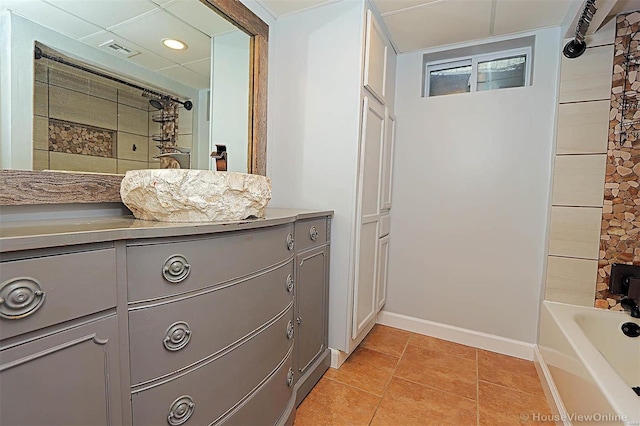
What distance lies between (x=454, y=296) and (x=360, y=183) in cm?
120

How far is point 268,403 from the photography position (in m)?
1.16

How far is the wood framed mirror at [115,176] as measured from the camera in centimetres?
89

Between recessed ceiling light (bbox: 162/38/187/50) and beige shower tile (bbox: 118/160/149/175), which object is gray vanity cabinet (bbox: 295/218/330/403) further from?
recessed ceiling light (bbox: 162/38/187/50)

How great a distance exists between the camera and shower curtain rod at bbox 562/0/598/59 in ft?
4.61

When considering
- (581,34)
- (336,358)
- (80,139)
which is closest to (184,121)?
(80,139)

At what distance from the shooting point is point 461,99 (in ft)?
7.03

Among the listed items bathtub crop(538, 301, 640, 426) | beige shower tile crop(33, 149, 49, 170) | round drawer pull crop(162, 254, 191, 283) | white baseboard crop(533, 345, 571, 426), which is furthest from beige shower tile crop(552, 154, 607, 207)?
beige shower tile crop(33, 149, 49, 170)

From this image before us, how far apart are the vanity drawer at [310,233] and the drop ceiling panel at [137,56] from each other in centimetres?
93

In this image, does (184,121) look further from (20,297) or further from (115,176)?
(20,297)

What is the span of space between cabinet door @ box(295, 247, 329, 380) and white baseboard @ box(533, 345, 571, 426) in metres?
1.18

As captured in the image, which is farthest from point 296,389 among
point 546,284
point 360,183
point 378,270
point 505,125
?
point 505,125

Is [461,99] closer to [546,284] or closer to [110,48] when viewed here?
[546,284]

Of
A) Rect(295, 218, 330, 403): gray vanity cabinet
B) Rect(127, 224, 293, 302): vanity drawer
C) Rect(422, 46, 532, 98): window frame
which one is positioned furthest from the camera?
Rect(422, 46, 532, 98): window frame

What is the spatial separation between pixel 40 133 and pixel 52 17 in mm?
383
